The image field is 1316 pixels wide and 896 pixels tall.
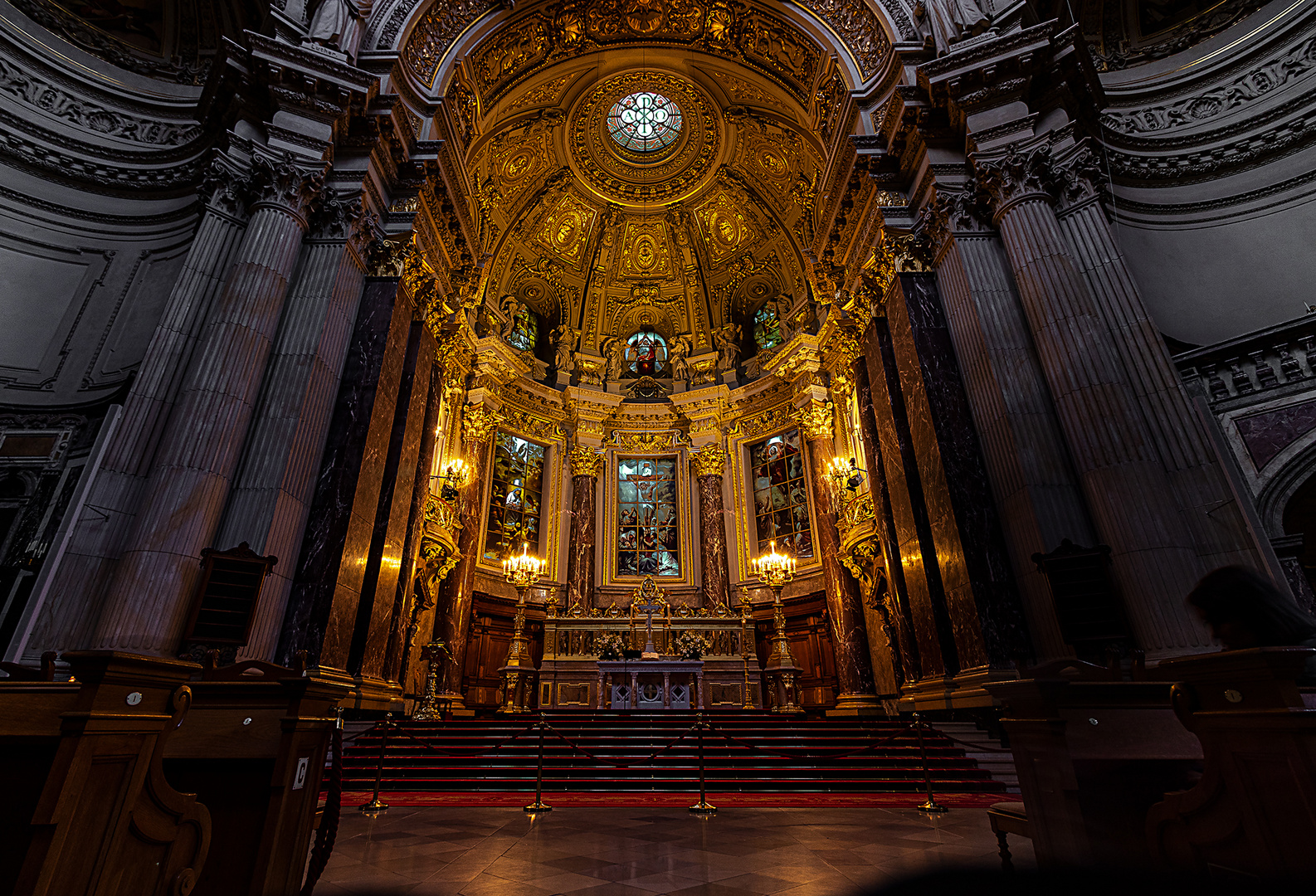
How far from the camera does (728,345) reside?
1858 cm

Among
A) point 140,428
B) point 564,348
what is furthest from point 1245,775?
point 564,348

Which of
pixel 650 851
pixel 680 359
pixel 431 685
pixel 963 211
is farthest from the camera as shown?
pixel 680 359

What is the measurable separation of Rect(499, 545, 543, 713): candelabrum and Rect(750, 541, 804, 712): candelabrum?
5071 mm

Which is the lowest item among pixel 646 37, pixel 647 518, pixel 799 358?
pixel 647 518

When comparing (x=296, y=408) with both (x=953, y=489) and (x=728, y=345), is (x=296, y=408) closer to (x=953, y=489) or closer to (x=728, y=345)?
(x=953, y=489)

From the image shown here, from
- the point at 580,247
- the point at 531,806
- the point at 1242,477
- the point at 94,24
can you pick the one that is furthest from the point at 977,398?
the point at 94,24

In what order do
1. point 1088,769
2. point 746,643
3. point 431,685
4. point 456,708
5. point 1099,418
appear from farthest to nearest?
point 746,643 < point 456,708 < point 431,685 < point 1099,418 < point 1088,769

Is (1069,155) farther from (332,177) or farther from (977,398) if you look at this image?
(332,177)

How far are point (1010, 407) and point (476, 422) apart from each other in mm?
11634

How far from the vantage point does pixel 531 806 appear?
5.62 m

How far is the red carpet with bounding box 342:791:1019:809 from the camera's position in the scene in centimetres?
588

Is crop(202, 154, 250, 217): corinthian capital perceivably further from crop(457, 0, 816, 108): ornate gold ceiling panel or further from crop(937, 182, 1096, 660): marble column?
crop(937, 182, 1096, 660): marble column

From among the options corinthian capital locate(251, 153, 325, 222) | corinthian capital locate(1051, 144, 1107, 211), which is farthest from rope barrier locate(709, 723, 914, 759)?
corinthian capital locate(251, 153, 325, 222)

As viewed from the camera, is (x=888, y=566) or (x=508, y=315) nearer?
(x=888, y=566)
